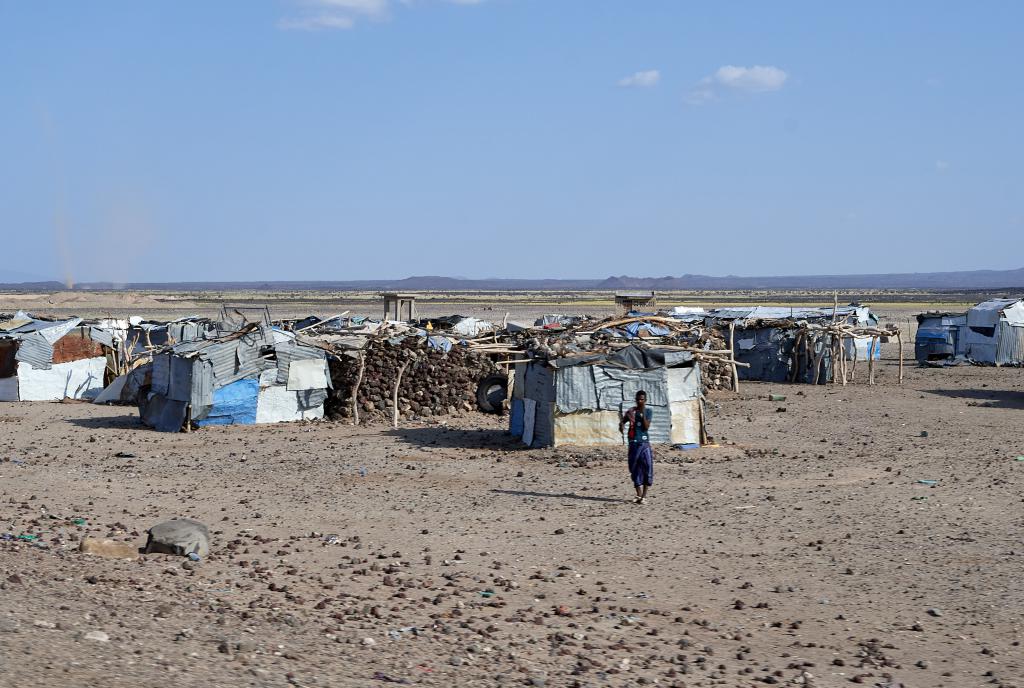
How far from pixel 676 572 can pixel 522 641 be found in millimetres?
2823

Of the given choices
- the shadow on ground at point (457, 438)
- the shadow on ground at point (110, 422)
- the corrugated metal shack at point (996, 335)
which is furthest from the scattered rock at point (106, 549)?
the corrugated metal shack at point (996, 335)

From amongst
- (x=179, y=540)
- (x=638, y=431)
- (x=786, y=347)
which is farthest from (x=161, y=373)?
(x=786, y=347)

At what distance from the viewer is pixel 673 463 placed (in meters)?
17.7

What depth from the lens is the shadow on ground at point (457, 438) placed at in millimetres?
19969

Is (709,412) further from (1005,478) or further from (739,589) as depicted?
(739,589)

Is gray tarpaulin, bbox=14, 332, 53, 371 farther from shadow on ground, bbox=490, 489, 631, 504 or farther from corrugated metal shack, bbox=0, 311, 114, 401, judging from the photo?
shadow on ground, bbox=490, 489, 631, 504

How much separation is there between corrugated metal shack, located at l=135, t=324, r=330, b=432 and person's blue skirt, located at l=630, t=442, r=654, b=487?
418 inches

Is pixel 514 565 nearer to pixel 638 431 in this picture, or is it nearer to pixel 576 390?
pixel 638 431

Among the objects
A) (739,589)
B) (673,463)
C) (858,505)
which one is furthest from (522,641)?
(673,463)

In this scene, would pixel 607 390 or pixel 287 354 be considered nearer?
pixel 607 390

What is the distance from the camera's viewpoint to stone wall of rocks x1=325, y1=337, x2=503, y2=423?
23297 mm

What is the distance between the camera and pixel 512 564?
11.3 metres

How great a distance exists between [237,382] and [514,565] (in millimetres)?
12500

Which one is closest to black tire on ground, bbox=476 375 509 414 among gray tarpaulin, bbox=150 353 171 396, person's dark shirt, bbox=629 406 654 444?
gray tarpaulin, bbox=150 353 171 396
